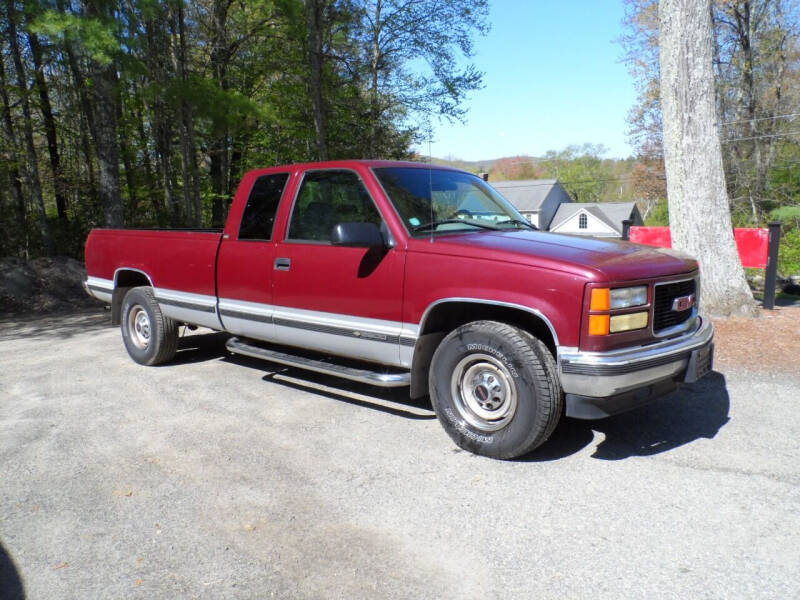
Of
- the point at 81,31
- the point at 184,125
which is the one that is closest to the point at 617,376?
the point at 81,31

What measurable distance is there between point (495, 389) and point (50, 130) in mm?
19682

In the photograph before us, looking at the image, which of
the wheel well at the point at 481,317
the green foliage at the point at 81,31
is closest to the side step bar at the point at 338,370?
the wheel well at the point at 481,317

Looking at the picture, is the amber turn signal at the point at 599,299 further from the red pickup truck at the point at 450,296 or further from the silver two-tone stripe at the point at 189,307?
the silver two-tone stripe at the point at 189,307

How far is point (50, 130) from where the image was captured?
18734 millimetres

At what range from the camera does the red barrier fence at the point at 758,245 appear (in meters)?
8.43

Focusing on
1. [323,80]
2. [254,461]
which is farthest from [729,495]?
[323,80]

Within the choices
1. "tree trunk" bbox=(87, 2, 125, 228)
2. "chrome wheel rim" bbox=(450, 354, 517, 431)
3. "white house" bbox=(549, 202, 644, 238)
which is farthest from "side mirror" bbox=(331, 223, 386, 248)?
"white house" bbox=(549, 202, 644, 238)

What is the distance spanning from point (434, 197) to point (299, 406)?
2.07m

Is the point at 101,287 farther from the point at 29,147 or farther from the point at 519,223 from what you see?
the point at 29,147

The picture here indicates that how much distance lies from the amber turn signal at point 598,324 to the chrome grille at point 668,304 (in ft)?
1.66

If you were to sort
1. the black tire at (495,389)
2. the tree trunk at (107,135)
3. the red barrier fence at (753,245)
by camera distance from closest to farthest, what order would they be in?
the black tire at (495,389) < the red barrier fence at (753,245) < the tree trunk at (107,135)

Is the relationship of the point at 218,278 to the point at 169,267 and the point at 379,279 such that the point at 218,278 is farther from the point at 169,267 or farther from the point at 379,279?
the point at 379,279

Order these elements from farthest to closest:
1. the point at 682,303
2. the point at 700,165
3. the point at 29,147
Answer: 1. the point at 29,147
2. the point at 700,165
3. the point at 682,303

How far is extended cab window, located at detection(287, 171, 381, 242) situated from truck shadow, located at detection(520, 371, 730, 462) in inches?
81.8
